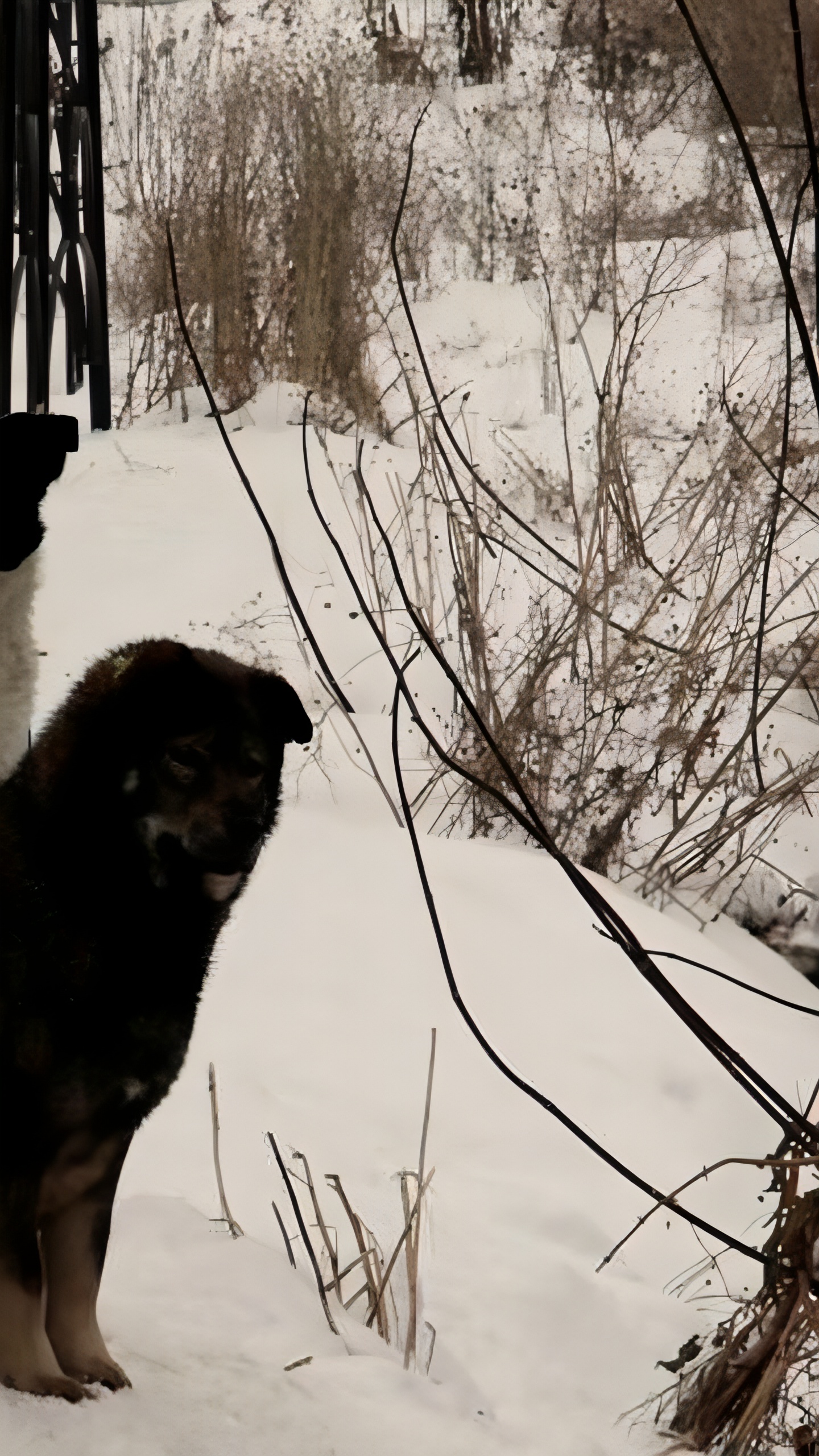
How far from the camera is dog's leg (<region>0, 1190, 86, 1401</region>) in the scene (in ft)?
2.64

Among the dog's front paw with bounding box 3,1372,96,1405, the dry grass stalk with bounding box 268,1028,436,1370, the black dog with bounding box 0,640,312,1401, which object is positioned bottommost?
the dry grass stalk with bounding box 268,1028,436,1370

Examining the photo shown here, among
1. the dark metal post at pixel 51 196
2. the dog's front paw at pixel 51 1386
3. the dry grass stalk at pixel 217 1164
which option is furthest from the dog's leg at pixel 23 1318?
the dark metal post at pixel 51 196

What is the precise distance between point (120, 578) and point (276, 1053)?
1.82 ft

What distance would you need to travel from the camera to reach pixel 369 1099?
1.24m

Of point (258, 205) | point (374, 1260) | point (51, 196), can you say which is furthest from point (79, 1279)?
point (258, 205)

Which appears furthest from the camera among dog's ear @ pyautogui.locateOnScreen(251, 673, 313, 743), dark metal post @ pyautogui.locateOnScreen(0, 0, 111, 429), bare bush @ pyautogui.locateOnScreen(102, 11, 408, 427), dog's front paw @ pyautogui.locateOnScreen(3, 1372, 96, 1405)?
bare bush @ pyautogui.locateOnScreen(102, 11, 408, 427)

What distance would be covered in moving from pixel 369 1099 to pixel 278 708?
0.51 metres

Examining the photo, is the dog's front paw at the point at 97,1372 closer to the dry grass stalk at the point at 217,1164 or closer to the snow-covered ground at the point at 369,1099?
the snow-covered ground at the point at 369,1099

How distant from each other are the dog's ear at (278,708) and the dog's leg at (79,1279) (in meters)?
0.33

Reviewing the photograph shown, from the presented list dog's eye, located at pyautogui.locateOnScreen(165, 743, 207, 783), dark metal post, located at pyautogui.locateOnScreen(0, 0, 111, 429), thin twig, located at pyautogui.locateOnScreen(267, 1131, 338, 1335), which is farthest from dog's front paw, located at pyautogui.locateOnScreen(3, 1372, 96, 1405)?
dark metal post, located at pyautogui.locateOnScreen(0, 0, 111, 429)

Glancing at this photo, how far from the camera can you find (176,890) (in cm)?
90

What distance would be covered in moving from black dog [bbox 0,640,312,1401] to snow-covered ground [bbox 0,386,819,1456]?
0.05 m

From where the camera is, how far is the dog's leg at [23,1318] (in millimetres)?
805

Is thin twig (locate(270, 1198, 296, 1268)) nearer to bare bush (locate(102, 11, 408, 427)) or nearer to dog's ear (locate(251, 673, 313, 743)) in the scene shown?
dog's ear (locate(251, 673, 313, 743))
